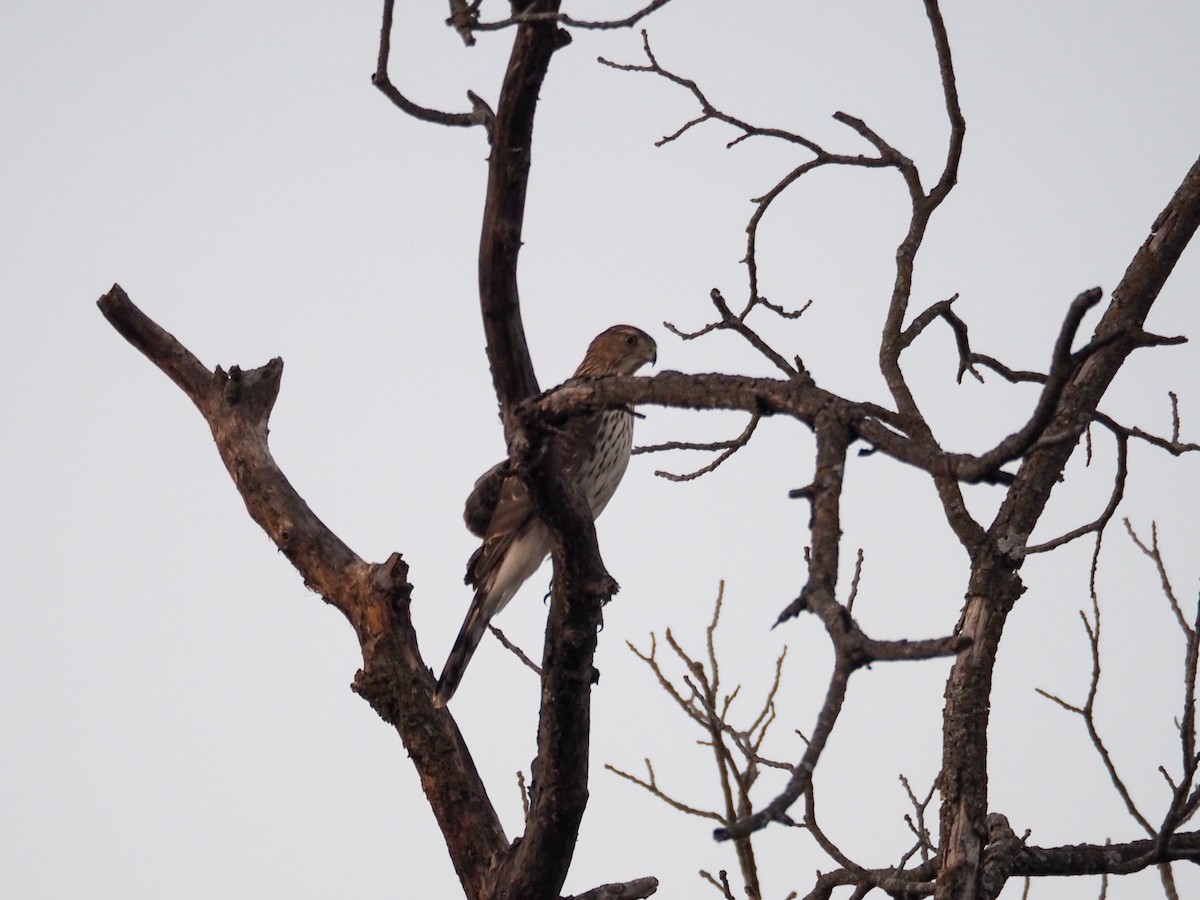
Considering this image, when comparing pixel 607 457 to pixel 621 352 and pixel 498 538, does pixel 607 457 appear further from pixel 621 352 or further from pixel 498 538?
pixel 621 352

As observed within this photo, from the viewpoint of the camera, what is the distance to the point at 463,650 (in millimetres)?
4203

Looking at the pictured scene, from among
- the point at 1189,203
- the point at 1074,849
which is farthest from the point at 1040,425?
the point at 1189,203

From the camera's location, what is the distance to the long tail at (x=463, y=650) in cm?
375

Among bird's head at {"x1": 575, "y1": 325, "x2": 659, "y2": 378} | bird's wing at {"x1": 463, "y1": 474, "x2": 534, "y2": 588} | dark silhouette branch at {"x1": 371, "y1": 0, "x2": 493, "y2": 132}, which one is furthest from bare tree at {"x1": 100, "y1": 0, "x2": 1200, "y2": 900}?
bird's head at {"x1": 575, "y1": 325, "x2": 659, "y2": 378}

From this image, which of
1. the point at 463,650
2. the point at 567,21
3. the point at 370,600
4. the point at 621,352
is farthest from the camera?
the point at 621,352

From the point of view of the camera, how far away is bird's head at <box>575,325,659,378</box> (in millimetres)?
6113

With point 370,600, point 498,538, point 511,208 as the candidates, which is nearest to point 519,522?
point 498,538

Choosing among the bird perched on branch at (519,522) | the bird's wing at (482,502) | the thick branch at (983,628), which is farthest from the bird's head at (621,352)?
the thick branch at (983,628)

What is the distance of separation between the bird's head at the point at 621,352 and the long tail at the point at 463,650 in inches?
71.7

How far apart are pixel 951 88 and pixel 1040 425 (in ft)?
6.96

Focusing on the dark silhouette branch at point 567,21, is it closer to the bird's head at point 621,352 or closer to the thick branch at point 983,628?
the thick branch at point 983,628

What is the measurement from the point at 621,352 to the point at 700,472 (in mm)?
3273

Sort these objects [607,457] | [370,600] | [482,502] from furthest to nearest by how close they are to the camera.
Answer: [607,457] → [482,502] → [370,600]

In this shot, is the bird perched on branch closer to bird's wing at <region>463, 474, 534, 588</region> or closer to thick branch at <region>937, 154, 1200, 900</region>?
bird's wing at <region>463, 474, 534, 588</region>
